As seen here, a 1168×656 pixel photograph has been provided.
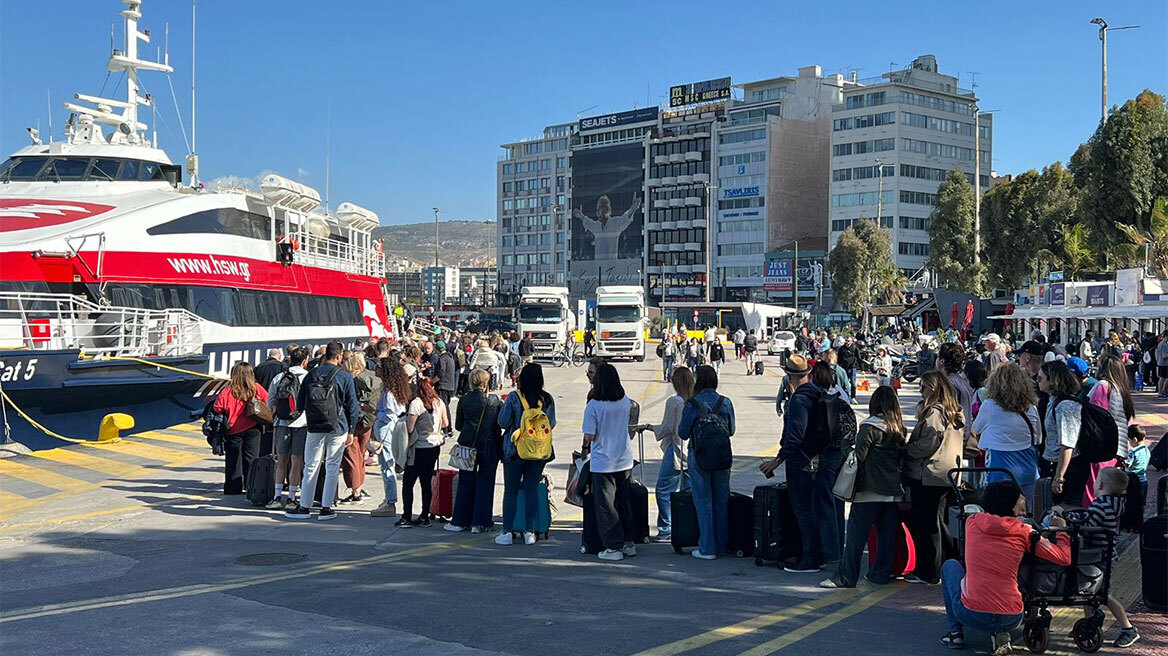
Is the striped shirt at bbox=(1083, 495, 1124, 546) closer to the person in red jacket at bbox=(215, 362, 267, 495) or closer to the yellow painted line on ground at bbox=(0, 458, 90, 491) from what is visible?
the person in red jacket at bbox=(215, 362, 267, 495)

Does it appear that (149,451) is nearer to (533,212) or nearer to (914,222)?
(914,222)

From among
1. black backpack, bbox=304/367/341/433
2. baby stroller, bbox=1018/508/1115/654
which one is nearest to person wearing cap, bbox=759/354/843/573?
baby stroller, bbox=1018/508/1115/654

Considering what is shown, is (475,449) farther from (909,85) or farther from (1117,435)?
(909,85)

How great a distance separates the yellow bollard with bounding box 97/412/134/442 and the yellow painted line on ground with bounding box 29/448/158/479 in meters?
0.94

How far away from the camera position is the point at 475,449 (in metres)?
9.74

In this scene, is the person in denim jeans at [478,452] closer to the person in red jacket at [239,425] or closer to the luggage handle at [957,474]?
the person in red jacket at [239,425]

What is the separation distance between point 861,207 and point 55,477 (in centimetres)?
9792

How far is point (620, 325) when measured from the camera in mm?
48000

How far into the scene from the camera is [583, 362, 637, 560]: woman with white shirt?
881 cm

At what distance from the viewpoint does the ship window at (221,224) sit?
2134 centimetres

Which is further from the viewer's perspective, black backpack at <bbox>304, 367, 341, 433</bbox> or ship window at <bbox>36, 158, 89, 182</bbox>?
ship window at <bbox>36, 158, 89, 182</bbox>

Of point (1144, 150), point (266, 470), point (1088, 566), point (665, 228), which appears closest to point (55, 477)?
point (266, 470)

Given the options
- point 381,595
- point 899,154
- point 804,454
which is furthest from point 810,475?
point 899,154

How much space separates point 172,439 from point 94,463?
2.84 m
